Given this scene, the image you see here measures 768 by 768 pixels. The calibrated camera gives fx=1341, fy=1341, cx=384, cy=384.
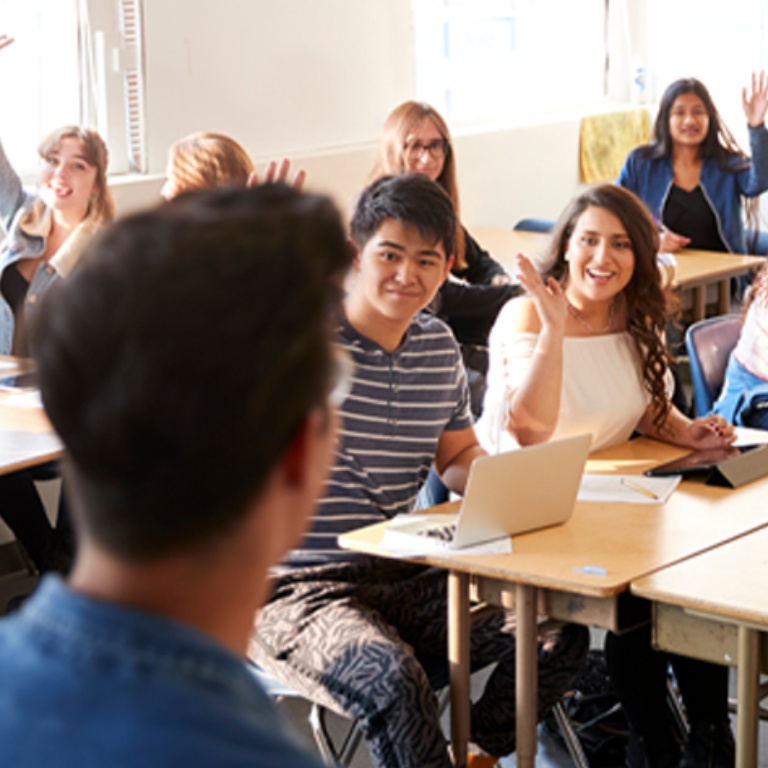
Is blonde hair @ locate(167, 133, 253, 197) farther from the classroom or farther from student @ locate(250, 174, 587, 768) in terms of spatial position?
student @ locate(250, 174, 587, 768)

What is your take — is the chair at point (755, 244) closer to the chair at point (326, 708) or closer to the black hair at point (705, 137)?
the black hair at point (705, 137)

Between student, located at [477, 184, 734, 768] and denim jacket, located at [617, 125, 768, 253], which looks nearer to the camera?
student, located at [477, 184, 734, 768]

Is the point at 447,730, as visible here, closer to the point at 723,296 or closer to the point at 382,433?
the point at 382,433

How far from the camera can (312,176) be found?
5.31 m

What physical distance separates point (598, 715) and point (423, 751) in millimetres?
888

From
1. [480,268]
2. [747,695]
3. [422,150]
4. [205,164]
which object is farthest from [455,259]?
[747,695]

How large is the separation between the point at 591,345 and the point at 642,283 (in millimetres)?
201

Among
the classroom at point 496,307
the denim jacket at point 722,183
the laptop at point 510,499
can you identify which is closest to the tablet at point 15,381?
the classroom at point 496,307

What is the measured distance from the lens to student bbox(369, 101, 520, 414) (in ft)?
14.1

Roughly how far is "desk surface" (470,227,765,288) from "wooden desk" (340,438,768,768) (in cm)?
231

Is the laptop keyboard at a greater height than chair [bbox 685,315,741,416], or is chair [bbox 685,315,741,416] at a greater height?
chair [bbox 685,315,741,416]

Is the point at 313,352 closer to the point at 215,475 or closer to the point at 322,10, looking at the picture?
the point at 215,475

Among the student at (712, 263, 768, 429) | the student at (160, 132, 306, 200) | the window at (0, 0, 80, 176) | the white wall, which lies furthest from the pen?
the window at (0, 0, 80, 176)

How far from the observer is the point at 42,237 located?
377 cm
